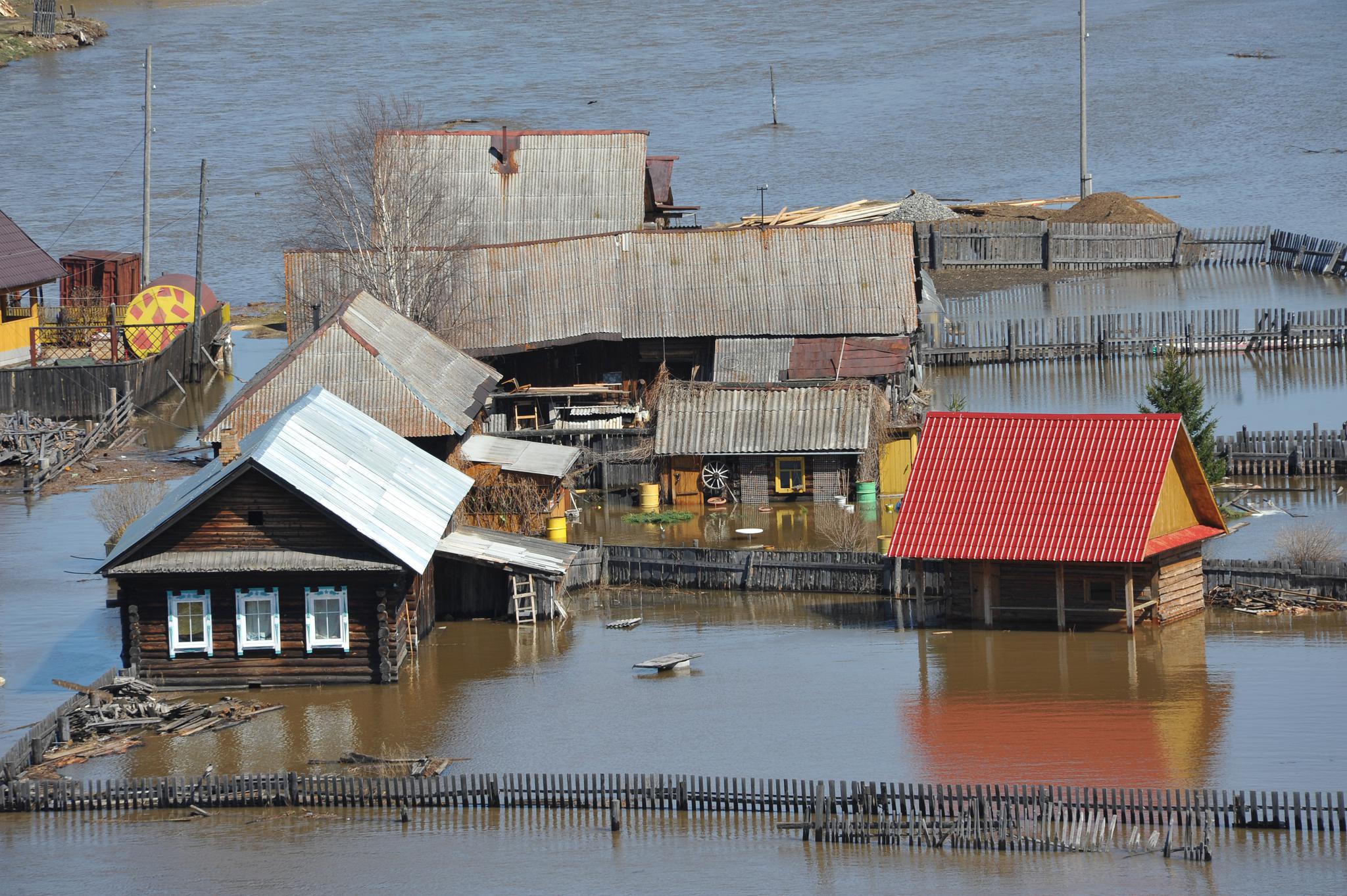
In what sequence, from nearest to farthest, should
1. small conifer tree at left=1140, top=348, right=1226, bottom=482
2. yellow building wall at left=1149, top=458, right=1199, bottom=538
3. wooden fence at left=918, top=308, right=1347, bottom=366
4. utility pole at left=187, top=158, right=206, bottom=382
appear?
yellow building wall at left=1149, top=458, right=1199, bottom=538, small conifer tree at left=1140, top=348, right=1226, bottom=482, wooden fence at left=918, top=308, right=1347, bottom=366, utility pole at left=187, top=158, right=206, bottom=382

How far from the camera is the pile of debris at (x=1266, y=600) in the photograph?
34.2 meters

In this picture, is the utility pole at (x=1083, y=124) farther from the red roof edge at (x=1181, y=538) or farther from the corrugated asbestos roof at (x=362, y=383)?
the red roof edge at (x=1181, y=538)

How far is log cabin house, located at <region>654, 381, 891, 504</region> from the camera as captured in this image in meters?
43.3

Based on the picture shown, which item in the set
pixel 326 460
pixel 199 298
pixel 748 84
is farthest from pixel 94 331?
pixel 748 84

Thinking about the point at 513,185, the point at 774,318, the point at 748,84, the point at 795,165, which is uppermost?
the point at 748,84

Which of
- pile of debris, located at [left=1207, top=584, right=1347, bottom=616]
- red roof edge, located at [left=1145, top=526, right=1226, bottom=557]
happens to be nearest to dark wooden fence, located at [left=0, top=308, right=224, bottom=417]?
red roof edge, located at [left=1145, top=526, right=1226, bottom=557]

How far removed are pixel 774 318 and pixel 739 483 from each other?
696cm

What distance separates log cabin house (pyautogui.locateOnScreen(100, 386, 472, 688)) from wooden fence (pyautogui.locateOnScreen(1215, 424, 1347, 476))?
2008 centimetres

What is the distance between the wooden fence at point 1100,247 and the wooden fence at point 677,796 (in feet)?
149

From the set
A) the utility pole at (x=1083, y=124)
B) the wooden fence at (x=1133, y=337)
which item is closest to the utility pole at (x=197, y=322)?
the wooden fence at (x=1133, y=337)

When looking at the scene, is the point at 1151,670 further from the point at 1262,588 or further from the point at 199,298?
the point at 199,298

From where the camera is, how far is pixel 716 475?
44125mm

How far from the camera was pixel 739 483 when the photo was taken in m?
44.1

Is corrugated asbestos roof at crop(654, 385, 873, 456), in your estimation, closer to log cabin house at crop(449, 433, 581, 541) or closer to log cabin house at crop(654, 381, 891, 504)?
log cabin house at crop(654, 381, 891, 504)
